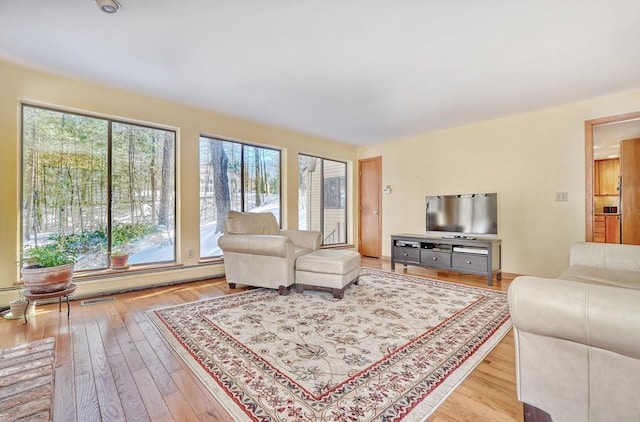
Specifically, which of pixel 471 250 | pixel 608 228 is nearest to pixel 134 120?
pixel 471 250

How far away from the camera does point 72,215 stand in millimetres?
3098

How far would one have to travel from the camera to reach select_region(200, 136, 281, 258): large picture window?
13.4 ft

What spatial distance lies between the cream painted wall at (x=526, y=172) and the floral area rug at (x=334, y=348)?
145 centimetres

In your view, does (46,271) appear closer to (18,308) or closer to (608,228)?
(18,308)

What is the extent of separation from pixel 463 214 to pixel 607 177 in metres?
4.36

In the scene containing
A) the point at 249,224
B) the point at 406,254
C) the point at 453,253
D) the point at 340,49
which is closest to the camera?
the point at 340,49

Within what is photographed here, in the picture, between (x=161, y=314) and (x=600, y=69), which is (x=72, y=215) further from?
(x=600, y=69)

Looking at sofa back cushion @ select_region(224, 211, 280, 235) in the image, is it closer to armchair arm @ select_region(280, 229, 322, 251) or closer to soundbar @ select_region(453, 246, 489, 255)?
armchair arm @ select_region(280, 229, 322, 251)

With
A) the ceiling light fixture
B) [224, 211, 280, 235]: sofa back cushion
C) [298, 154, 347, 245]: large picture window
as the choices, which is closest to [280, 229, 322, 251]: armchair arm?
[224, 211, 280, 235]: sofa back cushion

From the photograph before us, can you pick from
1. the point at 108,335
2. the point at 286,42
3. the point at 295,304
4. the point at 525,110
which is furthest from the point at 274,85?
the point at 525,110

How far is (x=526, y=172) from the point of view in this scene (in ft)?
12.9

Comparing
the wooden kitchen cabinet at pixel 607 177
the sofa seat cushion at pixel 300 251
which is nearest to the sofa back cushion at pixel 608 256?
the sofa seat cushion at pixel 300 251

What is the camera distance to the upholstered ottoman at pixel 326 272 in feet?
9.69

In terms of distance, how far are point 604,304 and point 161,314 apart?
2873mm
